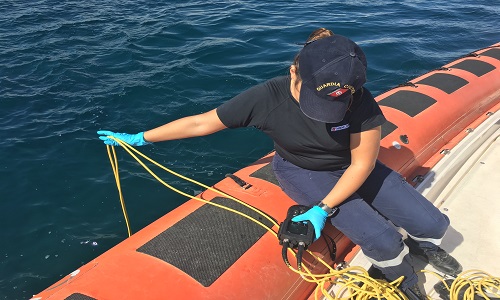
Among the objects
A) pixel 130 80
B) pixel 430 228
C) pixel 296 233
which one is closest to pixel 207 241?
pixel 296 233

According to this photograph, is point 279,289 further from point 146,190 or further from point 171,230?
point 146,190

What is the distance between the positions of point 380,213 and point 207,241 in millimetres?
1156

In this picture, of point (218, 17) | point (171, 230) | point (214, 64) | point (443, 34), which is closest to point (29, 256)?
point (171, 230)

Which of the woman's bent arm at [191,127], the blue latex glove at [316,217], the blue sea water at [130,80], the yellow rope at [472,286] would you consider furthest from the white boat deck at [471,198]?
the blue sea water at [130,80]

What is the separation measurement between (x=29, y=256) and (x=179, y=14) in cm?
640

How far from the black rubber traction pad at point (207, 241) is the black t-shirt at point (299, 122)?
1.78 ft

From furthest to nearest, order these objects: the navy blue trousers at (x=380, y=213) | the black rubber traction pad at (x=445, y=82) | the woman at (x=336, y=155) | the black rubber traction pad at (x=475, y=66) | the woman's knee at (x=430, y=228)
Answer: the black rubber traction pad at (x=475, y=66)
the black rubber traction pad at (x=445, y=82)
the woman's knee at (x=430, y=228)
the navy blue trousers at (x=380, y=213)
the woman at (x=336, y=155)

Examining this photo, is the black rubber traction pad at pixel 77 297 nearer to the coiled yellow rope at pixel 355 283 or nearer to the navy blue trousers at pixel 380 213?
the coiled yellow rope at pixel 355 283

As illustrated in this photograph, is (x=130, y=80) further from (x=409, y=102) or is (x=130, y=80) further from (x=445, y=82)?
(x=445, y=82)

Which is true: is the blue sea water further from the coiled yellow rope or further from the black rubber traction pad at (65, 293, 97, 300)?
the coiled yellow rope

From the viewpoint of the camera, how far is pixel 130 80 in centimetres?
605

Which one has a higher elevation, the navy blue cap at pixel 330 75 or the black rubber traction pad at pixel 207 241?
the navy blue cap at pixel 330 75

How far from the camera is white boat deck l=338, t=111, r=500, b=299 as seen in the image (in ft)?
9.63

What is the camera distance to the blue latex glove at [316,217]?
7.70ft
